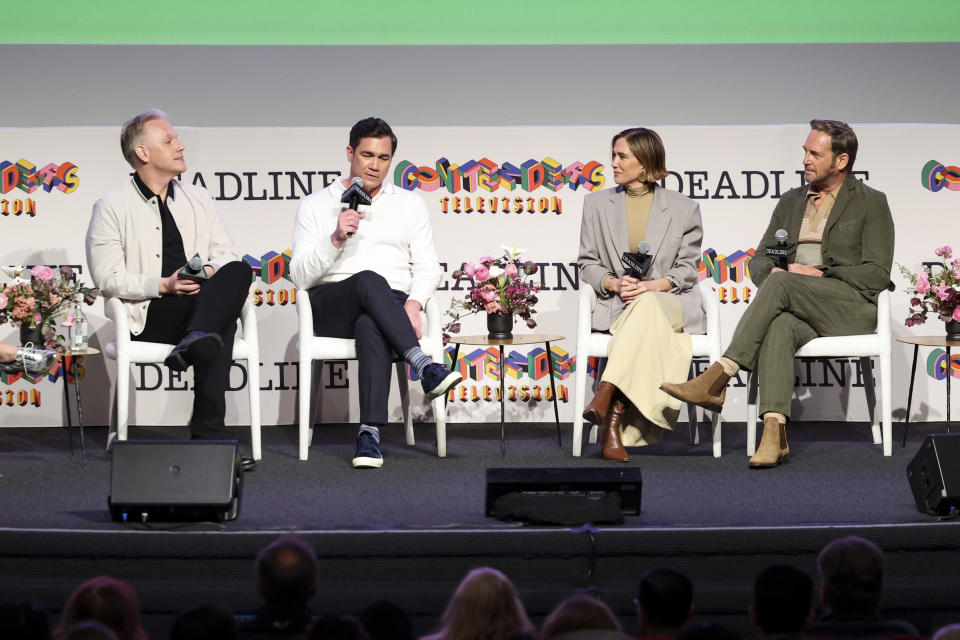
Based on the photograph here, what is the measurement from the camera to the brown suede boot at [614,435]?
4.05 m

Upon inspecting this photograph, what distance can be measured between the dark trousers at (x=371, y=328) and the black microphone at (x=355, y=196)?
0.72 feet

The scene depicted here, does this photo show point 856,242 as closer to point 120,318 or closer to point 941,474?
point 941,474

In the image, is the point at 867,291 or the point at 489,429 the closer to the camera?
the point at 867,291

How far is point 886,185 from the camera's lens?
17.3 ft

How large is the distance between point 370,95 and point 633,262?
1.86m

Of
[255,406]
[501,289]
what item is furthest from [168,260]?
[501,289]

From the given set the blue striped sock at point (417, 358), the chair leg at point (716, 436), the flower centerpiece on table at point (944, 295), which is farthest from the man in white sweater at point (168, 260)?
the flower centerpiece on table at point (944, 295)

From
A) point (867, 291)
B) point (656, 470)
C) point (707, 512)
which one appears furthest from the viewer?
point (867, 291)

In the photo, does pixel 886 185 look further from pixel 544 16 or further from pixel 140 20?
pixel 140 20

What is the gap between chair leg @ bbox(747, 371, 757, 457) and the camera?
414cm

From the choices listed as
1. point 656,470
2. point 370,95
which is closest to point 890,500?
point 656,470

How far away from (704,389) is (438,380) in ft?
3.09

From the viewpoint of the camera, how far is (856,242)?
4324 millimetres

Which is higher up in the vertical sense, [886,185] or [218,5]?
[218,5]
